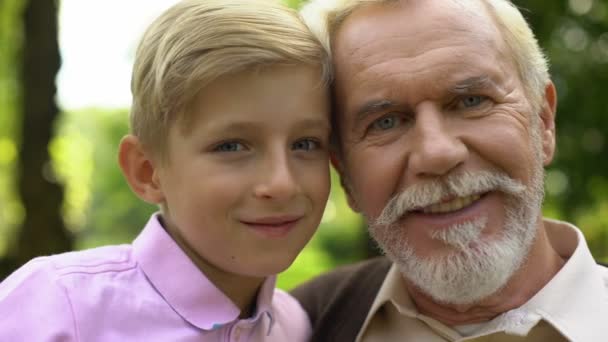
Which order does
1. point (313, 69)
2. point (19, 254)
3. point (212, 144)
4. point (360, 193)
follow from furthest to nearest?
point (19, 254)
point (360, 193)
point (313, 69)
point (212, 144)

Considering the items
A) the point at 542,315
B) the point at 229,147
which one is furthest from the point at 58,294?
the point at 542,315

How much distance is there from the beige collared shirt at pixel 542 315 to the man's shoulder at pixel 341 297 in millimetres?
116

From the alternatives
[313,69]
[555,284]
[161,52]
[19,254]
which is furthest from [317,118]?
[19,254]

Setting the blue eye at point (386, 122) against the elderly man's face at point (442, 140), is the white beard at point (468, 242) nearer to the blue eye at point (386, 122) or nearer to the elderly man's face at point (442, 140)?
the elderly man's face at point (442, 140)

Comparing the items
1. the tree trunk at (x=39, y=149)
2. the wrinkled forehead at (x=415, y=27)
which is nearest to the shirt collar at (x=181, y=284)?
the wrinkled forehead at (x=415, y=27)

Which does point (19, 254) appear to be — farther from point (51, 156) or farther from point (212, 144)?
point (212, 144)

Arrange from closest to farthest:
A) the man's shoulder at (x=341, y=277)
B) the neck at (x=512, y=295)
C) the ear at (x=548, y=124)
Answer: the neck at (x=512, y=295) → the ear at (x=548, y=124) → the man's shoulder at (x=341, y=277)

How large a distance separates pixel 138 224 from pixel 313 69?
99.0 feet

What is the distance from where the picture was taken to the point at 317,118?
2.50 meters

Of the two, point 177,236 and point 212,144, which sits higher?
point 212,144

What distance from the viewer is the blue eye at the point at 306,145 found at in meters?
2.51

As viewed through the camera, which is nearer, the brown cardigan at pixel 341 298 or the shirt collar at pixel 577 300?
the shirt collar at pixel 577 300

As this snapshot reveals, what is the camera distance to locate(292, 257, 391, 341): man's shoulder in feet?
9.78

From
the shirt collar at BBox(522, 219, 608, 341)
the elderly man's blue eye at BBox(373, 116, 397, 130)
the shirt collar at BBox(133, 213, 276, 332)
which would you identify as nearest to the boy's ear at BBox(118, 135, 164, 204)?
the shirt collar at BBox(133, 213, 276, 332)
